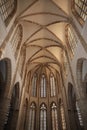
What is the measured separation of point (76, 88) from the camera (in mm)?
13969

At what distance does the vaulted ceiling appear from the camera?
1412 cm

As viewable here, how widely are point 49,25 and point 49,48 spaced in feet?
12.5

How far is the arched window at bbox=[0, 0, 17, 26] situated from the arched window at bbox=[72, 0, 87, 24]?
5.11 m

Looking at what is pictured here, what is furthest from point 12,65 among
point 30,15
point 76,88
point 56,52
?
point 56,52

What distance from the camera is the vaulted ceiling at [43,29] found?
14.1m

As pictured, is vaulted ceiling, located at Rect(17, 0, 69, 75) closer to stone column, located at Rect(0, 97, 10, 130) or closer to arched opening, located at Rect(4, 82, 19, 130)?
arched opening, located at Rect(4, 82, 19, 130)

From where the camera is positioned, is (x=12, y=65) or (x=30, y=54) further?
(x=30, y=54)

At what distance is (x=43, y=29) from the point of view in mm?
16688

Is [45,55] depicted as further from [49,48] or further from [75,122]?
[75,122]

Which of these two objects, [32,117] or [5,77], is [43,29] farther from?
[32,117]

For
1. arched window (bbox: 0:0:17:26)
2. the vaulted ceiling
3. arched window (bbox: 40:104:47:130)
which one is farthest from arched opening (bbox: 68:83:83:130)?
arched window (bbox: 0:0:17:26)

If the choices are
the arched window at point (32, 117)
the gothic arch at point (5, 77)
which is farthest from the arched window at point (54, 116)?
the gothic arch at point (5, 77)

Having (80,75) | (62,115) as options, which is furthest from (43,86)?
(80,75)

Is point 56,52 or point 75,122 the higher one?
point 56,52
